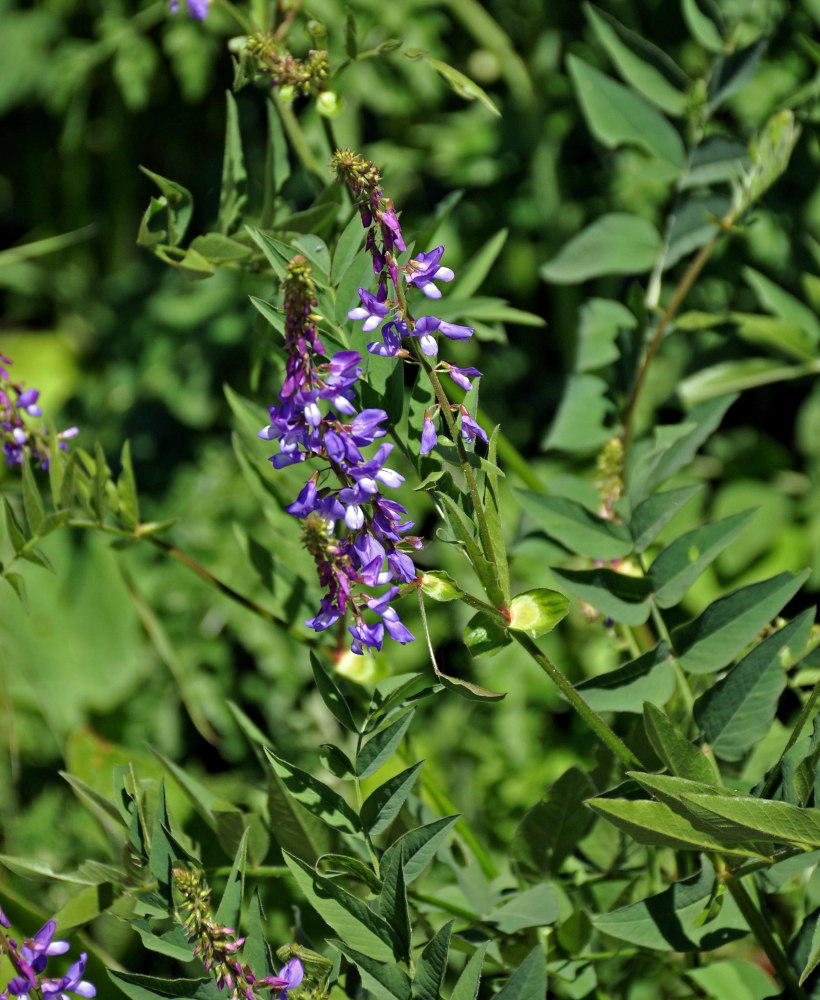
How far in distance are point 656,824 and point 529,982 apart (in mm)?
101

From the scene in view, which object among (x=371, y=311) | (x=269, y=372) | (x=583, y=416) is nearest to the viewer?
(x=371, y=311)

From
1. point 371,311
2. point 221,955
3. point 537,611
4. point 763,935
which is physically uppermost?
point 371,311

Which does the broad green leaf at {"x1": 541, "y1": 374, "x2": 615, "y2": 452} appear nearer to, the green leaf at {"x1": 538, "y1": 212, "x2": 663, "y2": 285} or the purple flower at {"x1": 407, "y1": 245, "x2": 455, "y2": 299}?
the green leaf at {"x1": 538, "y1": 212, "x2": 663, "y2": 285}

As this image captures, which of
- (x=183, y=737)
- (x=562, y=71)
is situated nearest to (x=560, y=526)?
(x=183, y=737)

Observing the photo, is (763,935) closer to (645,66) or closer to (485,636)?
(485,636)

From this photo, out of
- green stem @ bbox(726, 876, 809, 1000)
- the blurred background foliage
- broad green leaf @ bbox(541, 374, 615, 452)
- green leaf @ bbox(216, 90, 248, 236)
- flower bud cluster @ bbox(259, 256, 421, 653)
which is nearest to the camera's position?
flower bud cluster @ bbox(259, 256, 421, 653)

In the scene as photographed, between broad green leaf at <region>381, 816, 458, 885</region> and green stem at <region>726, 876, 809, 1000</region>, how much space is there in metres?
0.16

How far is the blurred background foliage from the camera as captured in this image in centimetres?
114

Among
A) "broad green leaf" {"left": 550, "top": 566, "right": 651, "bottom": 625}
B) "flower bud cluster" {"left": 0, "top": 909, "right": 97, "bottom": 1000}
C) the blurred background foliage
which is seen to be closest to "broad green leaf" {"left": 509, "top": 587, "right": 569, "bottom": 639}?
"broad green leaf" {"left": 550, "top": 566, "right": 651, "bottom": 625}

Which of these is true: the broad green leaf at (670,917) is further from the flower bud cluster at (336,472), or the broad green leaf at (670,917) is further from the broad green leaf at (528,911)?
the flower bud cluster at (336,472)

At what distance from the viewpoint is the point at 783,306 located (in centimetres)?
88

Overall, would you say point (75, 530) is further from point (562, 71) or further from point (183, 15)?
point (562, 71)

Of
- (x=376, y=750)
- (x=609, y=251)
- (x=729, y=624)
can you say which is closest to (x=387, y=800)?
(x=376, y=750)

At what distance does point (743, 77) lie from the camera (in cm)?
79
